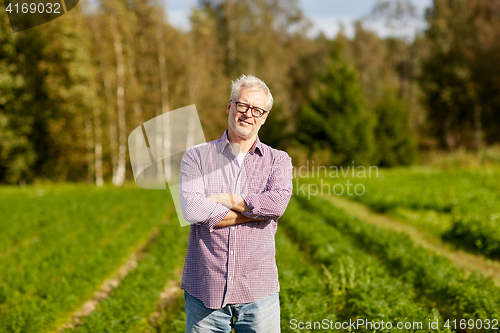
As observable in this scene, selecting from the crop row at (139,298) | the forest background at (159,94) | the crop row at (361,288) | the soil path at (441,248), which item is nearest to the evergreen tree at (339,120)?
the forest background at (159,94)

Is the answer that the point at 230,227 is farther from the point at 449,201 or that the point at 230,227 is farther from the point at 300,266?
the point at 449,201

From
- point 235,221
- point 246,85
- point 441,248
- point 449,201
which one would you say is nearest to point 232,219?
point 235,221

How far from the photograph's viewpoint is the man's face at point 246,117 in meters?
2.04

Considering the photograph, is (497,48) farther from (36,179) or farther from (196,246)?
(36,179)

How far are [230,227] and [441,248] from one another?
6865 mm

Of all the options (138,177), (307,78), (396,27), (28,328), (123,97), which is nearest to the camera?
(138,177)

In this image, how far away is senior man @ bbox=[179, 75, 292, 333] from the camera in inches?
80.2

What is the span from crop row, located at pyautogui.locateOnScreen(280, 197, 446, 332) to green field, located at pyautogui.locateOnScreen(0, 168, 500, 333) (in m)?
0.02

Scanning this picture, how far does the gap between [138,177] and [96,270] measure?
4.27m

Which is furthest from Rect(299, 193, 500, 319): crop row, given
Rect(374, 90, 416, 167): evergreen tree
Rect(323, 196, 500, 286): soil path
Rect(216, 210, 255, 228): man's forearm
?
Rect(374, 90, 416, 167): evergreen tree

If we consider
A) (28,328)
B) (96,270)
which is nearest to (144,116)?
(96,270)

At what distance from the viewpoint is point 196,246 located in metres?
2.12

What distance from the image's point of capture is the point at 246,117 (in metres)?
2.08

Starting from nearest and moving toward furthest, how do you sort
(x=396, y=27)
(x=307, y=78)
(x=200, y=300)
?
(x=200, y=300) < (x=307, y=78) < (x=396, y=27)
